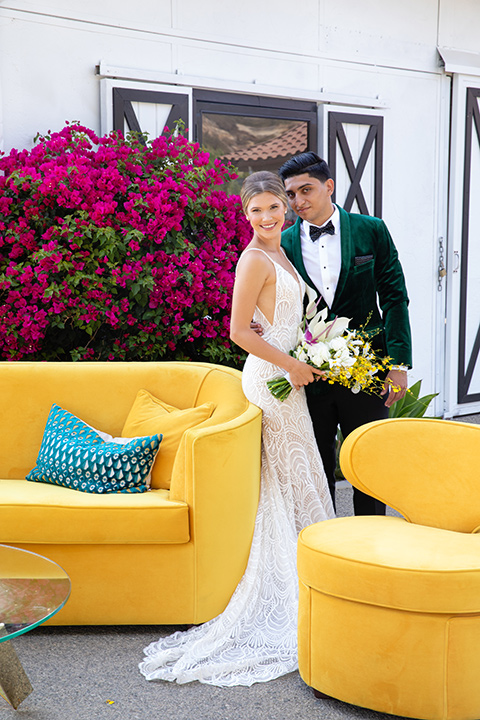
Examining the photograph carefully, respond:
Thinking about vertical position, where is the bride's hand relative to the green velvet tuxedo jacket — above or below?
below

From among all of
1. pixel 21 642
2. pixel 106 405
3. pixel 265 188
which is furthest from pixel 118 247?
pixel 21 642

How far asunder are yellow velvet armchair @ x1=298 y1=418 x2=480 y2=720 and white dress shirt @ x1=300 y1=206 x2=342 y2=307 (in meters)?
0.90

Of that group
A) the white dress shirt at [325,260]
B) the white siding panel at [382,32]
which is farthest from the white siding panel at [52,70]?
the white dress shirt at [325,260]

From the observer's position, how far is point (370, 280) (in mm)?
3150

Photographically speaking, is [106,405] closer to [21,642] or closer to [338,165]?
[21,642]

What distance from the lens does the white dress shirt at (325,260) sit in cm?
311

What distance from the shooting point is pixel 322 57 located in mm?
5441

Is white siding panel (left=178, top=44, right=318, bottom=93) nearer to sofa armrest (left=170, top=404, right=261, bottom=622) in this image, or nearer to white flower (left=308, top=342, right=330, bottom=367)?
white flower (left=308, top=342, right=330, bottom=367)

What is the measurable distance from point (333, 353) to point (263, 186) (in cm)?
69

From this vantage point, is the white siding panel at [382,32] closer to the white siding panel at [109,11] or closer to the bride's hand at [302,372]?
the white siding panel at [109,11]

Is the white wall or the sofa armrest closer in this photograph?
the sofa armrest

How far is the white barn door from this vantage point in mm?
6086

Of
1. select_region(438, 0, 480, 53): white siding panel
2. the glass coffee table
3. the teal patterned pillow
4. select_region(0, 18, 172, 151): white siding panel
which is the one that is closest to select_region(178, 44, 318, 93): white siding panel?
select_region(0, 18, 172, 151): white siding panel

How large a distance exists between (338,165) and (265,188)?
287 centimetres
